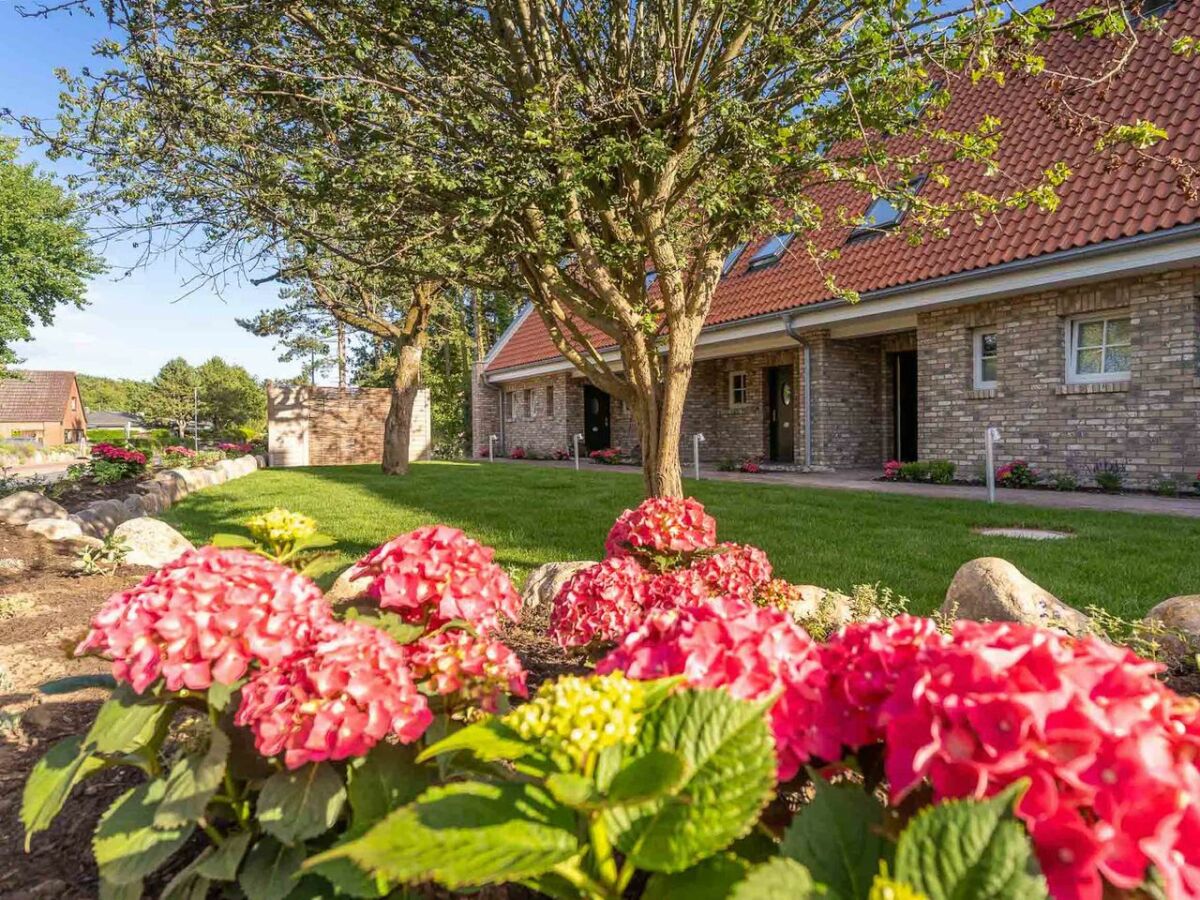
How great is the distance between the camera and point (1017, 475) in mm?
9625

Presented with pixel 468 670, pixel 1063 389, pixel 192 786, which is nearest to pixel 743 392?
pixel 1063 389

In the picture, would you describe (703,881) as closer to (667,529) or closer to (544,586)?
(667,529)

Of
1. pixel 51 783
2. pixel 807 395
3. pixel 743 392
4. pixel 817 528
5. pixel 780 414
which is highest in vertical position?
pixel 743 392

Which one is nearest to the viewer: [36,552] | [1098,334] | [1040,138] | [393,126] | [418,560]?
[418,560]

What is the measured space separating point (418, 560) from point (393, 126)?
337 centimetres

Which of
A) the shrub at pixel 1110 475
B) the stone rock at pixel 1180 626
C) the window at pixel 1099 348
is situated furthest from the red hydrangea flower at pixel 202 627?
the window at pixel 1099 348

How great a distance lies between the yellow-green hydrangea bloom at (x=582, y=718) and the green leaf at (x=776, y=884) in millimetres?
236

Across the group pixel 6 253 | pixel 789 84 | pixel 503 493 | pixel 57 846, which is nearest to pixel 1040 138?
pixel 789 84

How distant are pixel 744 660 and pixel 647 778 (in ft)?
1.15

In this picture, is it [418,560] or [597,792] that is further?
[418,560]

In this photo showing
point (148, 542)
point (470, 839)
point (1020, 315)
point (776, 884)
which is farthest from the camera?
point (1020, 315)

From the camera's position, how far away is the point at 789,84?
12.3 ft

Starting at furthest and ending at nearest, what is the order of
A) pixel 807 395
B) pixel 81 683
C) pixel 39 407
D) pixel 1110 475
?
pixel 39 407 → pixel 807 395 → pixel 1110 475 → pixel 81 683

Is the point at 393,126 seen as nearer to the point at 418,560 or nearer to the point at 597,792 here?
the point at 418,560
